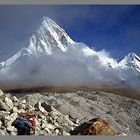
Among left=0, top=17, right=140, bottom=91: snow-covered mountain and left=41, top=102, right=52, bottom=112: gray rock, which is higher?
left=0, top=17, right=140, bottom=91: snow-covered mountain

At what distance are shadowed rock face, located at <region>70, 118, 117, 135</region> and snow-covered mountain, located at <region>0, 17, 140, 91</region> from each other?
10.0 inches

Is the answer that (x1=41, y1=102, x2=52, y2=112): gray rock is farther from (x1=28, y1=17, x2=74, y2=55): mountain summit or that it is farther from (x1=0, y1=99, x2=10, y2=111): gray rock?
(x1=28, y1=17, x2=74, y2=55): mountain summit

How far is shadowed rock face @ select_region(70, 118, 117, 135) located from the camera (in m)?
2.75

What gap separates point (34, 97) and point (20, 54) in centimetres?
29

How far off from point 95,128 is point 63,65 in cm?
44

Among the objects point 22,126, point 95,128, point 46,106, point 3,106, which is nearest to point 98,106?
point 95,128

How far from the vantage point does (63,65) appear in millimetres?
2818

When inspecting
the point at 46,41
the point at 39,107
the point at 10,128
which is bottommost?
the point at 10,128

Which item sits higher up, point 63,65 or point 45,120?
point 63,65

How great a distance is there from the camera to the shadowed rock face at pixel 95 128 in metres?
2.75

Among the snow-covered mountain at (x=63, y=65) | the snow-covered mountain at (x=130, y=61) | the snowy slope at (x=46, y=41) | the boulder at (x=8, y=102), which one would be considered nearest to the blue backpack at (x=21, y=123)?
the boulder at (x=8, y=102)

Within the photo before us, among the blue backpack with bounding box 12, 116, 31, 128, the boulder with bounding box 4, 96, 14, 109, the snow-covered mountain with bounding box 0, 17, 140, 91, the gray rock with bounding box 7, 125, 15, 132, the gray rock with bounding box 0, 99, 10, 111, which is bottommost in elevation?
the gray rock with bounding box 7, 125, 15, 132

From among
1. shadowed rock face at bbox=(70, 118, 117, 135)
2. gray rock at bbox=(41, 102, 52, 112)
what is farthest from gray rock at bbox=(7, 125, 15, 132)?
shadowed rock face at bbox=(70, 118, 117, 135)

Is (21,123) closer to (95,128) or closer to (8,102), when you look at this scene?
(8,102)
